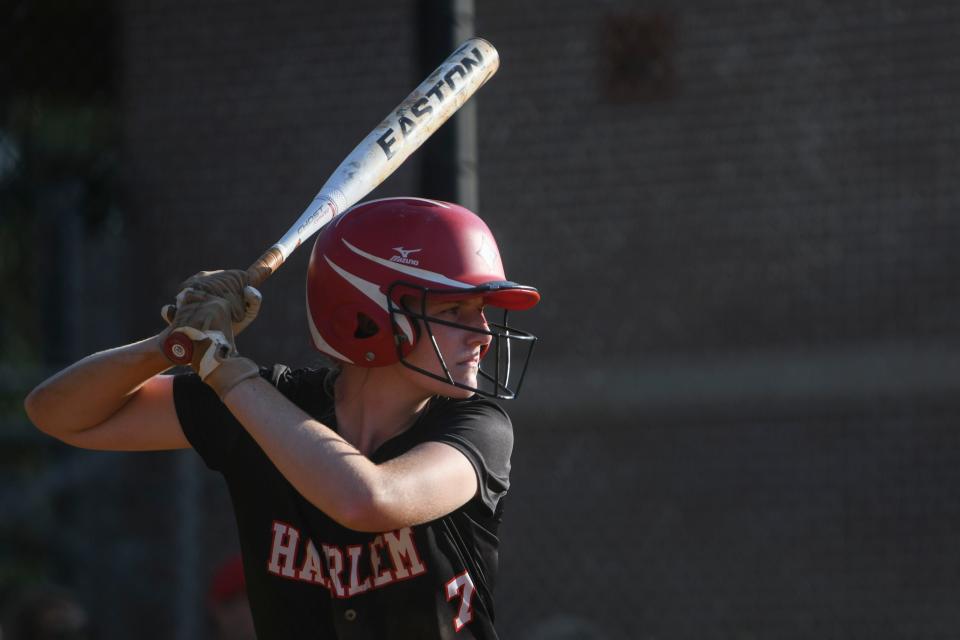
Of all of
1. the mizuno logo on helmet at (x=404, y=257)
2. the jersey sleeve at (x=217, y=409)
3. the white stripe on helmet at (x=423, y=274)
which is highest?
the mizuno logo on helmet at (x=404, y=257)

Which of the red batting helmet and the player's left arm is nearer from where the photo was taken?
the player's left arm

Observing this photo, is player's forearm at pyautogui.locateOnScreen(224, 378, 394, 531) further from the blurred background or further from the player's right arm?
the blurred background

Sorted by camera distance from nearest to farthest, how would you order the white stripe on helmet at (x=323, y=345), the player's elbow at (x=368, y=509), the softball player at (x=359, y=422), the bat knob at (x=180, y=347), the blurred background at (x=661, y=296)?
the player's elbow at (x=368, y=509)
the softball player at (x=359, y=422)
the bat knob at (x=180, y=347)
the white stripe on helmet at (x=323, y=345)
the blurred background at (x=661, y=296)

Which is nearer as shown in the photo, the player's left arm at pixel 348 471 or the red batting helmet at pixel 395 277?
the player's left arm at pixel 348 471

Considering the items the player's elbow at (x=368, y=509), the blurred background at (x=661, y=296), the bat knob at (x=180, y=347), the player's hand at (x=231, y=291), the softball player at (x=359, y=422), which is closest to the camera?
the player's elbow at (x=368, y=509)

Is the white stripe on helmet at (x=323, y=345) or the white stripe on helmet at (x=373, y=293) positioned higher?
the white stripe on helmet at (x=373, y=293)

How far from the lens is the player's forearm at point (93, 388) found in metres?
3.08

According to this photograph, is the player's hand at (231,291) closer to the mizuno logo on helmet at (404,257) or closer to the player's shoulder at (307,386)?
the player's shoulder at (307,386)

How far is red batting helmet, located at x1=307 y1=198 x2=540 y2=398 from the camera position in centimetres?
294

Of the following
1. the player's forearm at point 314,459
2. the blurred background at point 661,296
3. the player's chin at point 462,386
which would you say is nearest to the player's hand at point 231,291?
the player's forearm at point 314,459

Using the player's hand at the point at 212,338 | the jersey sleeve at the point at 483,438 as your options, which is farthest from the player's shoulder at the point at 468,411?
the player's hand at the point at 212,338

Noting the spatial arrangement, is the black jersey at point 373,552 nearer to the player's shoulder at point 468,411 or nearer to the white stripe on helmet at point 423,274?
the player's shoulder at point 468,411

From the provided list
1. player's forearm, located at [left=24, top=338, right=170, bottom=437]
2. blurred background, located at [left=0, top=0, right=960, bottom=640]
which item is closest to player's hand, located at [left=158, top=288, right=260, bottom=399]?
player's forearm, located at [left=24, top=338, right=170, bottom=437]

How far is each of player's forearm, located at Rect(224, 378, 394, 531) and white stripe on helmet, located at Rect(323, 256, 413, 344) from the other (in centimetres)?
32
